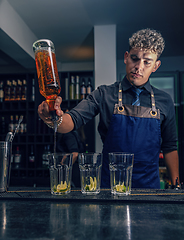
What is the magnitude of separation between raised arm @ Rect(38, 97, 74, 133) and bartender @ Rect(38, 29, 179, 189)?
0.02 m

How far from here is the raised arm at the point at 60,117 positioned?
3.28ft

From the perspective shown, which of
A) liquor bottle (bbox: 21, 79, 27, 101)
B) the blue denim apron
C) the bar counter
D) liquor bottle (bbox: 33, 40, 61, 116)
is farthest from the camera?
liquor bottle (bbox: 21, 79, 27, 101)

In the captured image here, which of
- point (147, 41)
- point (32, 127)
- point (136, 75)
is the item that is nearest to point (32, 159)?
point (32, 127)

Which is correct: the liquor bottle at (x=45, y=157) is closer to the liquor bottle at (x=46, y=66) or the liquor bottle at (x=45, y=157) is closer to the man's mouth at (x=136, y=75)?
the man's mouth at (x=136, y=75)

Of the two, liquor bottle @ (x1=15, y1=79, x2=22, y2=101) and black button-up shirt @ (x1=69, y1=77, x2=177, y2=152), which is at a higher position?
liquor bottle @ (x1=15, y1=79, x2=22, y2=101)

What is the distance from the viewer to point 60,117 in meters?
1.08

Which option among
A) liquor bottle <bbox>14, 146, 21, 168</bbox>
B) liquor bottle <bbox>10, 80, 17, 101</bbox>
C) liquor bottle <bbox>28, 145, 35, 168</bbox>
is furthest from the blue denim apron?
liquor bottle <bbox>10, 80, 17, 101</bbox>

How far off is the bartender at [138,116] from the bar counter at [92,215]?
0.45 meters

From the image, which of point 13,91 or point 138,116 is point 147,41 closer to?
point 138,116

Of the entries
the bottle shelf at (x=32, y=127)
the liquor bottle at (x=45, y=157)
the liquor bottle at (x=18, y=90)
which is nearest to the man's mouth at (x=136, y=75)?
the bottle shelf at (x=32, y=127)

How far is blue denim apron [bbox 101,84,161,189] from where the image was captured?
56.4 inches

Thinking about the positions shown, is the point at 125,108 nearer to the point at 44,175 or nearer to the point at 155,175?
the point at 155,175

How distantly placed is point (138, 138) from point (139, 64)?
46 cm

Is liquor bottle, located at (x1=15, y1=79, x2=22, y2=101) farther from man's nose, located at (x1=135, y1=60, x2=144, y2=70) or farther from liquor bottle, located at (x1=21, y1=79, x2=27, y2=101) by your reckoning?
man's nose, located at (x1=135, y1=60, x2=144, y2=70)
